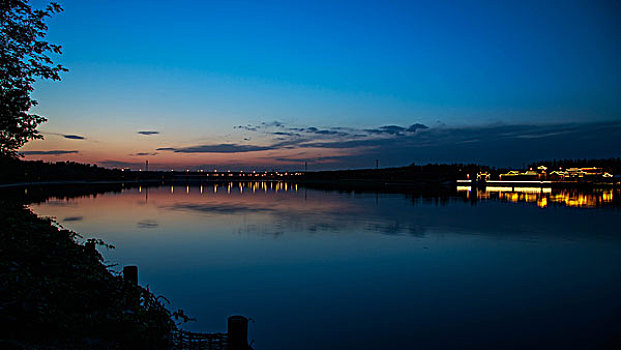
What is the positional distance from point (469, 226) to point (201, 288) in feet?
68.2

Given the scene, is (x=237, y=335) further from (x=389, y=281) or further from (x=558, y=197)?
(x=558, y=197)

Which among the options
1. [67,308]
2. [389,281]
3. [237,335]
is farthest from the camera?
[389,281]

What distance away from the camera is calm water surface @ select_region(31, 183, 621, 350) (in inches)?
381

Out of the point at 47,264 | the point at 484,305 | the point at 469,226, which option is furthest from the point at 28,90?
the point at 469,226

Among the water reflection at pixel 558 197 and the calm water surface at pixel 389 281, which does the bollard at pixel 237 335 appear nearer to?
the calm water surface at pixel 389 281

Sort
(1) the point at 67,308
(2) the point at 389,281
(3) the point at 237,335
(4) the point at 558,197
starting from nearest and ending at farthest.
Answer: (3) the point at 237,335
(1) the point at 67,308
(2) the point at 389,281
(4) the point at 558,197

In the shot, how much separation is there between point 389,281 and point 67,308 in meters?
9.66

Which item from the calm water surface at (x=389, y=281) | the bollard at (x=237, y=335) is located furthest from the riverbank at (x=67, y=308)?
the calm water surface at (x=389, y=281)

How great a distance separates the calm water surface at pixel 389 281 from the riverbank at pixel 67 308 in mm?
2028

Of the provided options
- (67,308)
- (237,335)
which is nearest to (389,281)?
(237,335)

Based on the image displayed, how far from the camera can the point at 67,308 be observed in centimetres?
784

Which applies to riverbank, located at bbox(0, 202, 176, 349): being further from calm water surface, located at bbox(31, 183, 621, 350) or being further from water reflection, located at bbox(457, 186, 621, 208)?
water reflection, located at bbox(457, 186, 621, 208)

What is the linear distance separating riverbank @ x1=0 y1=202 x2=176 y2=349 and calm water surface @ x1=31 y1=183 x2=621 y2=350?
6.65 feet

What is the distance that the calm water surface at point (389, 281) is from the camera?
9680mm
